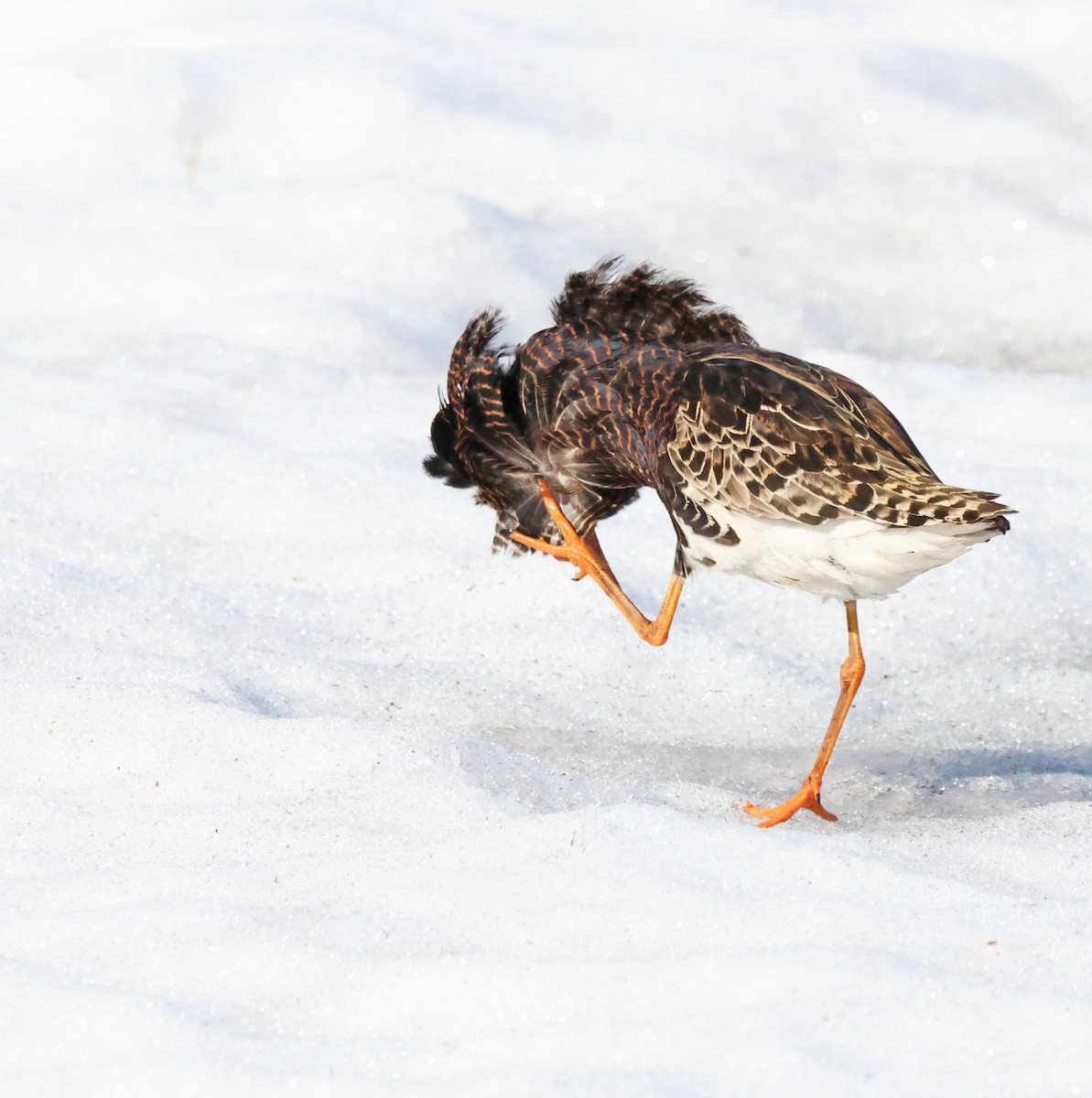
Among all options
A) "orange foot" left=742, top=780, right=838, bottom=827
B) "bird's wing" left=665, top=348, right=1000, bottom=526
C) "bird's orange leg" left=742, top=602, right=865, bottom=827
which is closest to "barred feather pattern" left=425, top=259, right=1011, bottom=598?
"bird's wing" left=665, top=348, right=1000, bottom=526

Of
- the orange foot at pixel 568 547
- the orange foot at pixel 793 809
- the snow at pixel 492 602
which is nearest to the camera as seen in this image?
the snow at pixel 492 602

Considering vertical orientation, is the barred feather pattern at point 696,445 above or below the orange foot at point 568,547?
above

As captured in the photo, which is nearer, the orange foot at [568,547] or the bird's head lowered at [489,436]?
the bird's head lowered at [489,436]

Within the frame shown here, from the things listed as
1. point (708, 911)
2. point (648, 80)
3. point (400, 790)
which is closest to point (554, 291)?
point (648, 80)

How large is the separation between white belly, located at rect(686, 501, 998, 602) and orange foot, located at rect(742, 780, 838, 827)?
0.54 meters

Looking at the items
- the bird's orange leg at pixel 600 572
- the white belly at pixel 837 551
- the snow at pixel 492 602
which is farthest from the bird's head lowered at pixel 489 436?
the white belly at pixel 837 551

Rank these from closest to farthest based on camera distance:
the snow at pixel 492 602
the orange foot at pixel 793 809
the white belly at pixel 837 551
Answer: the snow at pixel 492 602 → the white belly at pixel 837 551 → the orange foot at pixel 793 809

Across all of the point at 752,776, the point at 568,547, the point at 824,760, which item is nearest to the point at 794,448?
the point at 824,760

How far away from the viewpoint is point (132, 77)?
348 inches

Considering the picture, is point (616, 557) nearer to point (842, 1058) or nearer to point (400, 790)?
point (400, 790)

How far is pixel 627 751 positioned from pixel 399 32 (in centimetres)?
645

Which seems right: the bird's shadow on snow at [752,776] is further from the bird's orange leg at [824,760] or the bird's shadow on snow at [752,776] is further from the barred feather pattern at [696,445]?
the barred feather pattern at [696,445]

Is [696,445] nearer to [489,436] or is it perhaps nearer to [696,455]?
[696,455]

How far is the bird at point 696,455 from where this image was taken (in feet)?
12.9
